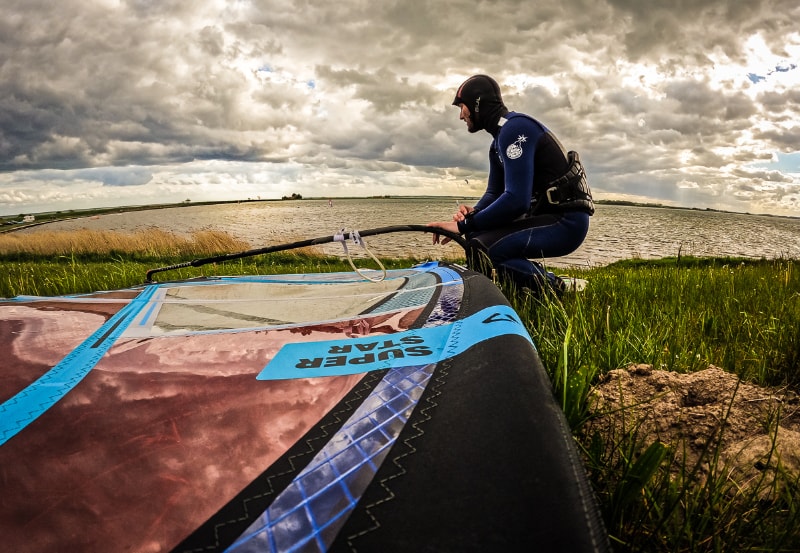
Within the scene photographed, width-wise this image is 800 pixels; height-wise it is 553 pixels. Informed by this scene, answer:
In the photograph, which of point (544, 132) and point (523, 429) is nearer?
point (523, 429)

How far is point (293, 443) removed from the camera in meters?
1.24

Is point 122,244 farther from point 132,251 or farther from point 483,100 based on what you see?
point 483,100

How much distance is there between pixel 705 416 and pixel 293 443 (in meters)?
1.42

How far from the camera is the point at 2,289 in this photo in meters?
6.09

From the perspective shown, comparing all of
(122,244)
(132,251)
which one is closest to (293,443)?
(132,251)

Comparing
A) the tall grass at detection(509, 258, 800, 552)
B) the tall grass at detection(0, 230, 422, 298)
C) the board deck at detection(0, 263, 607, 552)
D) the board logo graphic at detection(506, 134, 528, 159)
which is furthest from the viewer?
the tall grass at detection(0, 230, 422, 298)

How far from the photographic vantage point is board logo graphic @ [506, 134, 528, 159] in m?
3.74

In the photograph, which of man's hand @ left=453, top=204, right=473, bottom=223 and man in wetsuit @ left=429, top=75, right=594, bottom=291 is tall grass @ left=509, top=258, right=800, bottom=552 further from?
man's hand @ left=453, top=204, right=473, bottom=223

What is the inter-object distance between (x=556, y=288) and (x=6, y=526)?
3.87 metres

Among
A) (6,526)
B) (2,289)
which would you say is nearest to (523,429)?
(6,526)

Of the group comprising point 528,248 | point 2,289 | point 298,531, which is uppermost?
point 528,248

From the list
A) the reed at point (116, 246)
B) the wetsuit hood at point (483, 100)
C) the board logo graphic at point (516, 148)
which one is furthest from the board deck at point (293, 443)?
the reed at point (116, 246)

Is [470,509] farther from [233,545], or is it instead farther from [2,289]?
[2,289]

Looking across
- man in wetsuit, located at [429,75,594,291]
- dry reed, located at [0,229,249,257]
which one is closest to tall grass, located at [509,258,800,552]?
man in wetsuit, located at [429,75,594,291]
